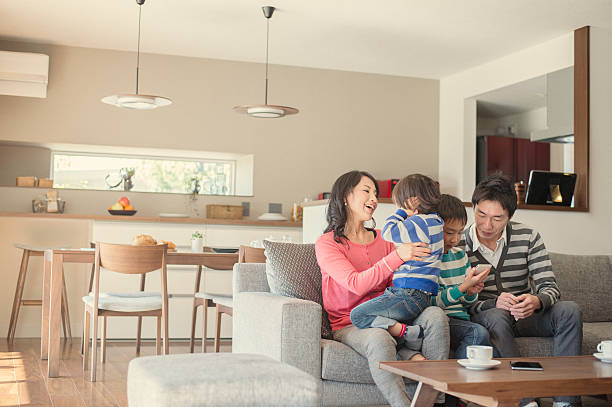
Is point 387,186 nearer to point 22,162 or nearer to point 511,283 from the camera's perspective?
point 22,162

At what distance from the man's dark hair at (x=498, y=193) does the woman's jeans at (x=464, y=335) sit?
566mm

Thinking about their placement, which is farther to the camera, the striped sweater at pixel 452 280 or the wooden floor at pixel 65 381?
the wooden floor at pixel 65 381

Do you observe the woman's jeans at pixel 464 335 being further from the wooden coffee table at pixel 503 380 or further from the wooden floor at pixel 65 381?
the wooden floor at pixel 65 381

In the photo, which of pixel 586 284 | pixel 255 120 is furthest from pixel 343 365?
pixel 255 120

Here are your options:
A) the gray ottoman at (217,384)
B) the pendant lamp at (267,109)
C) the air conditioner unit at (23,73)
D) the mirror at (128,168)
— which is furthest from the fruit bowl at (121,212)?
the gray ottoman at (217,384)

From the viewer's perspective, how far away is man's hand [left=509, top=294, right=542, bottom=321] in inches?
119

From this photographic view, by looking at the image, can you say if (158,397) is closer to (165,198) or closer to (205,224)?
(205,224)

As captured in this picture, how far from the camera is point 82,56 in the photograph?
657 cm

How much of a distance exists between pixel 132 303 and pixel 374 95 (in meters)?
4.05

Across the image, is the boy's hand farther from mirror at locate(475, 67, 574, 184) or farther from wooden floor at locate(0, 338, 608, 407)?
mirror at locate(475, 67, 574, 184)

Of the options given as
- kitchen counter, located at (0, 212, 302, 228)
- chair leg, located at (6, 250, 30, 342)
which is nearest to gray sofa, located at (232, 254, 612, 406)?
kitchen counter, located at (0, 212, 302, 228)

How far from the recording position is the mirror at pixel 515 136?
727cm

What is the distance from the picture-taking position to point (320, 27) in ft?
19.2

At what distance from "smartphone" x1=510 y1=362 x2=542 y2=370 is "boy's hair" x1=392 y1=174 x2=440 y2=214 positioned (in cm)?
78
